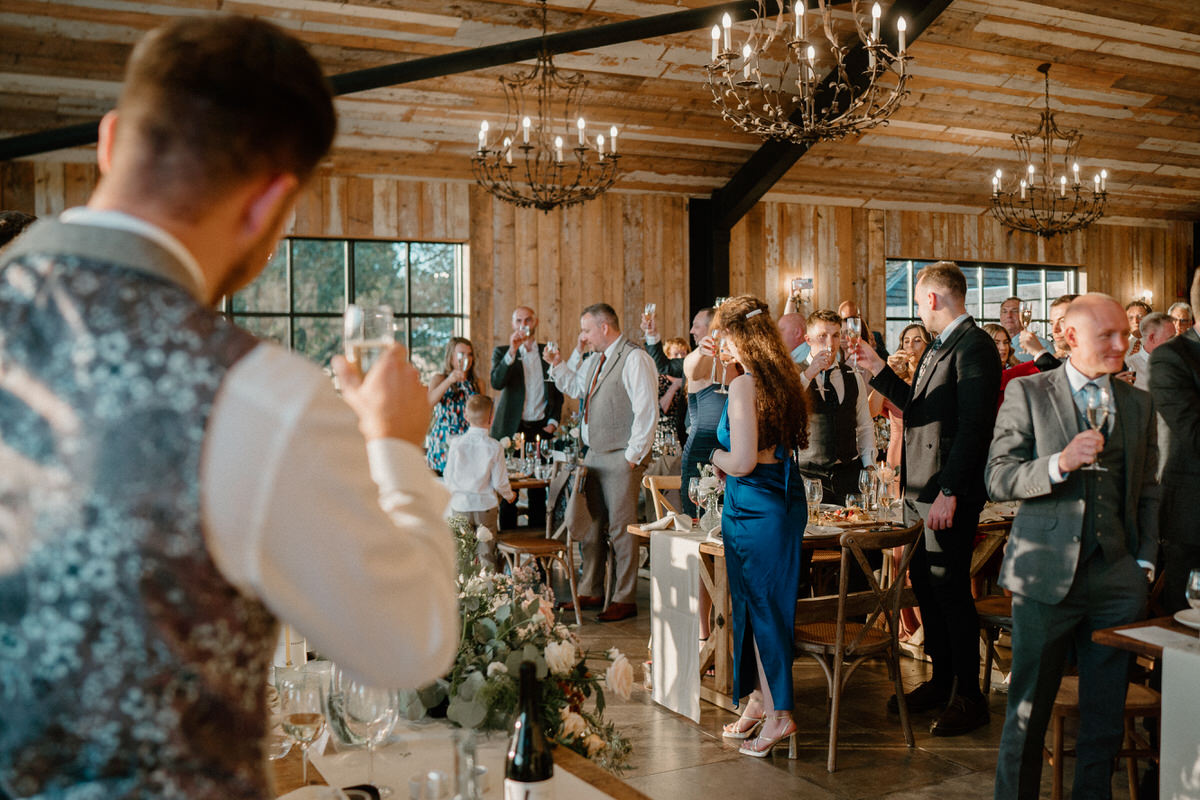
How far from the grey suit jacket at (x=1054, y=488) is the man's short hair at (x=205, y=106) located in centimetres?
263

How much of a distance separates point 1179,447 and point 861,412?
6.51 feet

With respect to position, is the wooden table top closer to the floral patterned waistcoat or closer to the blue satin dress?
the blue satin dress

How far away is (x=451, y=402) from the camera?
756 centimetres

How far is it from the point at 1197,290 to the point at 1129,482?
0.92 meters

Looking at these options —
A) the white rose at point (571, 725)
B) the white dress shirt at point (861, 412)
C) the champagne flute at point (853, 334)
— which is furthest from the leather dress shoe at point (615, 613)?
the white rose at point (571, 725)

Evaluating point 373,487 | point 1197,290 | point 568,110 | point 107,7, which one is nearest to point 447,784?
point 373,487

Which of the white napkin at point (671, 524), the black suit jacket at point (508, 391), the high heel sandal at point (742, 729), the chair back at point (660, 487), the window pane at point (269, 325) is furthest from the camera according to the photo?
the window pane at point (269, 325)

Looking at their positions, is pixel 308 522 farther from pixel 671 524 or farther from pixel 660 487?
pixel 660 487

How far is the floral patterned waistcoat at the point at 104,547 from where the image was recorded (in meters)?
0.76

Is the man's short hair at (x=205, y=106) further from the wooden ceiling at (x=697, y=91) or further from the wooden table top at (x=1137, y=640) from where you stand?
the wooden ceiling at (x=697, y=91)

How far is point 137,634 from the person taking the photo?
0.76 meters

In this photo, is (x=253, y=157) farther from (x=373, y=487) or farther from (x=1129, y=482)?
(x=1129, y=482)

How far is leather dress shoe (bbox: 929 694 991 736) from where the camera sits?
4.10 m

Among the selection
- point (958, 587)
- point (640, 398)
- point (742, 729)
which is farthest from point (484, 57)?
point (742, 729)
